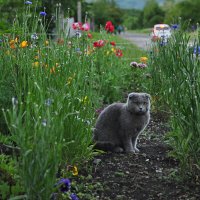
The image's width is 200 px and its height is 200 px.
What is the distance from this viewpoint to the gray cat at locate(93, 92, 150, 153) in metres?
5.43

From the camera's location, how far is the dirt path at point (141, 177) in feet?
13.8

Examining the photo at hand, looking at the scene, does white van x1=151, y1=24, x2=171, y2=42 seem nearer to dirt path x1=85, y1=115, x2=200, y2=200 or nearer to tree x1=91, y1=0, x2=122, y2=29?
dirt path x1=85, y1=115, x2=200, y2=200

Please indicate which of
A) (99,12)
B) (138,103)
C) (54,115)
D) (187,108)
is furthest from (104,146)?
(99,12)

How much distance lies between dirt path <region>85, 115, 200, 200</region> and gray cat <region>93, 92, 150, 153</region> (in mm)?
169

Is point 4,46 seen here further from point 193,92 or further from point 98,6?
point 98,6

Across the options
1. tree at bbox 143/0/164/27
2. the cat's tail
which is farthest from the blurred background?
the cat's tail

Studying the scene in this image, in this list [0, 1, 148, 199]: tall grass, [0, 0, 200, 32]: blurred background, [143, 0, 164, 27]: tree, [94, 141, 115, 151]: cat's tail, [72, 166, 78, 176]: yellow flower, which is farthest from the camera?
[143, 0, 164, 27]: tree

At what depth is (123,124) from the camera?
5.54 metres

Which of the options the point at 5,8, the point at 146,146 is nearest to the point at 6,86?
the point at 146,146

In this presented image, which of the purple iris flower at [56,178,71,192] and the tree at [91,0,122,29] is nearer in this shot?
the purple iris flower at [56,178,71,192]

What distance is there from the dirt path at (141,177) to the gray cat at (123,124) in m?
0.17

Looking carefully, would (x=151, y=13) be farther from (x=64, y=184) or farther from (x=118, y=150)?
(x=64, y=184)

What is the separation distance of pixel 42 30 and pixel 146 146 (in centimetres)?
183

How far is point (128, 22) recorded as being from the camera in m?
88.7
